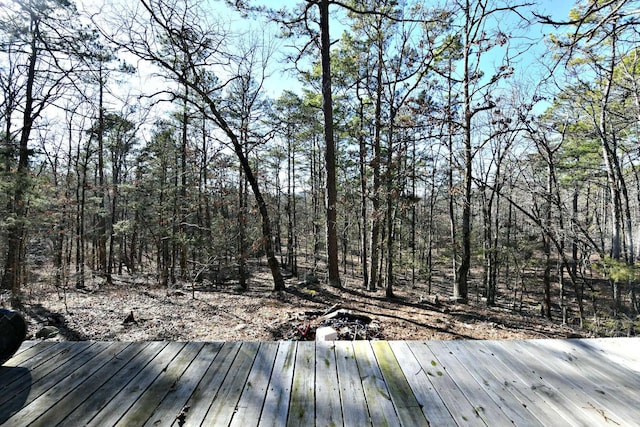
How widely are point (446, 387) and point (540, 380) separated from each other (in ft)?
2.10

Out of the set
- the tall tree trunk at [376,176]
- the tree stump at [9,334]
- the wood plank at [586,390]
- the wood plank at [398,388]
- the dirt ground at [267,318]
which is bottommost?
the dirt ground at [267,318]

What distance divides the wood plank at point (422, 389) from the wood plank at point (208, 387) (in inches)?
45.6

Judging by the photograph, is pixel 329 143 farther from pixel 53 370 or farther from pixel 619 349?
pixel 53 370

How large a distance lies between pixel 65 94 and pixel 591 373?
12.1 m

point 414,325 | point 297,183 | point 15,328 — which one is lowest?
point 414,325

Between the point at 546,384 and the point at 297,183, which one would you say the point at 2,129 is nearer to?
the point at 297,183

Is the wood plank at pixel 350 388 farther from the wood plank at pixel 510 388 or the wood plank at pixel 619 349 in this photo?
the wood plank at pixel 619 349

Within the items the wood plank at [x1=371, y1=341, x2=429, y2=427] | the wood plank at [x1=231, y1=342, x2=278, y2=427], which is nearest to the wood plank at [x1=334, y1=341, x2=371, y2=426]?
the wood plank at [x1=371, y1=341, x2=429, y2=427]

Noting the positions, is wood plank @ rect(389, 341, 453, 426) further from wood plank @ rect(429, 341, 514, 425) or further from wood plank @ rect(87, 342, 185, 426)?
wood plank @ rect(87, 342, 185, 426)

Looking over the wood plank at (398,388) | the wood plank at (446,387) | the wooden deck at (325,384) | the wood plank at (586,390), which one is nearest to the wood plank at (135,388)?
the wooden deck at (325,384)

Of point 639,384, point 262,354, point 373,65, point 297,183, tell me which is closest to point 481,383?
point 639,384

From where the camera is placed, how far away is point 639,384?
5.91 feet

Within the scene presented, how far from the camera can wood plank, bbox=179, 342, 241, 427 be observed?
1.46m

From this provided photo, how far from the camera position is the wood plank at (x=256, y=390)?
1449 mm
